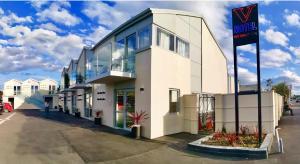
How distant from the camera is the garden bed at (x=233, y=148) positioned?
777 cm

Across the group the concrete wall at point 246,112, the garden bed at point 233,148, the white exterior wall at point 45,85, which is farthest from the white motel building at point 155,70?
the white exterior wall at point 45,85

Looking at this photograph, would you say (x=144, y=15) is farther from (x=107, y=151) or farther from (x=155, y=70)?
(x=107, y=151)

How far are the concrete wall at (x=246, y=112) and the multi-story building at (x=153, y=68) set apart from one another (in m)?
2.13

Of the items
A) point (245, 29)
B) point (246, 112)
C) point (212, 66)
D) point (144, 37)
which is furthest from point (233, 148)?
point (212, 66)

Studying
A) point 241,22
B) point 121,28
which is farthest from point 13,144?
point 241,22

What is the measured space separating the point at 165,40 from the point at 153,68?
2115 mm

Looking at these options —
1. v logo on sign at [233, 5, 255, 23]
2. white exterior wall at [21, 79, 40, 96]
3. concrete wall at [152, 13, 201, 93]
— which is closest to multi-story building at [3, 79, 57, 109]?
white exterior wall at [21, 79, 40, 96]

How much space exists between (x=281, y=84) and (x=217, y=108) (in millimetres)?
49290

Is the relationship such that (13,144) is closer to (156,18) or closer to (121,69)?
(121,69)

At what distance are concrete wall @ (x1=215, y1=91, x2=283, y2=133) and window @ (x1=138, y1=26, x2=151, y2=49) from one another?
456 centimetres

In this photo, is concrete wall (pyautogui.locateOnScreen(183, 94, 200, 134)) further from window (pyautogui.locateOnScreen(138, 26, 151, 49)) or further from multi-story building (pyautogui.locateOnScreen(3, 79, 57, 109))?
multi-story building (pyautogui.locateOnScreen(3, 79, 57, 109))

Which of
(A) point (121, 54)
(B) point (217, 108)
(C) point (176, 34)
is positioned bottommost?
(B) point (217, 108)

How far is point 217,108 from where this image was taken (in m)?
13.2

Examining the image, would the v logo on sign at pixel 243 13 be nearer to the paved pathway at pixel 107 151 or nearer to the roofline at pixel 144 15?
the roofline at pixel 144 15
